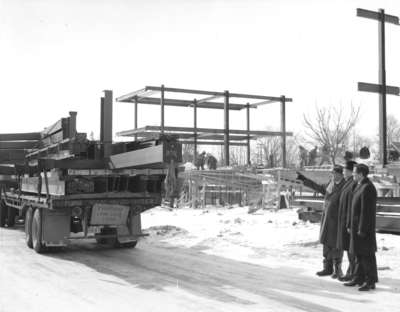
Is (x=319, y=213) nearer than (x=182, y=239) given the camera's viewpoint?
Yes

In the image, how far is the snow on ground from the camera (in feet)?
33.4

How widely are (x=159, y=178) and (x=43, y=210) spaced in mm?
2598

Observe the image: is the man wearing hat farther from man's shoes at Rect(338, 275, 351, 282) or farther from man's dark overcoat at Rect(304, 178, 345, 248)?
man's shoes at Rect(338, 275, 351, 282)

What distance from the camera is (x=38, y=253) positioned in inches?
455

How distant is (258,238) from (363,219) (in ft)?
19.1

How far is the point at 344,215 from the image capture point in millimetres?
7992

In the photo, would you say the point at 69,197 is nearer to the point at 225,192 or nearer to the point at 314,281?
the point at 314,281

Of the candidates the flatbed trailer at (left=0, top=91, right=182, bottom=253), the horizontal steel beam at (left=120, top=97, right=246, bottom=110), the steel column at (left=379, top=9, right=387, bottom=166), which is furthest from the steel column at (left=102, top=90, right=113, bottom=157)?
the horizontal steel beam at (left=120, top=97, right=246, bottom=110)

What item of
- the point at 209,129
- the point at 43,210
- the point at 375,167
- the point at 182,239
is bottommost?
the point at 182,239

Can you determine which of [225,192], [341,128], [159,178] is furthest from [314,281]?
[341,128]

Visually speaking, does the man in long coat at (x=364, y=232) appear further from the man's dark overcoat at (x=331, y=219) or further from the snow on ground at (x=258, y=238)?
the snow on ground at (x=258, y=238)

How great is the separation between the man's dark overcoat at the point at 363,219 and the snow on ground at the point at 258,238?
1.41 m

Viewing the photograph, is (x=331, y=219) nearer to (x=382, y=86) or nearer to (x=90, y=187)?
(x=90, y=187)

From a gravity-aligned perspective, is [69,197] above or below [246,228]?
above
